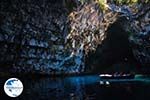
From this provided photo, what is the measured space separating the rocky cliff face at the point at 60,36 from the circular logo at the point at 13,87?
34399mm

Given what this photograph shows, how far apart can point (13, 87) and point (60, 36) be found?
44700 mm

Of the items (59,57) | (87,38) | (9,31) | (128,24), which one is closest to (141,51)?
(128,24)

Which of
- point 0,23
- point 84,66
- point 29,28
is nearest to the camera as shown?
point 0,23

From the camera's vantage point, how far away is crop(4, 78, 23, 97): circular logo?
11.3 m

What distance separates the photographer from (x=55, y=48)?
5659 cm

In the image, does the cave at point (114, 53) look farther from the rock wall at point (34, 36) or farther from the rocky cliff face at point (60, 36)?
the rock wall at point (34, 36)

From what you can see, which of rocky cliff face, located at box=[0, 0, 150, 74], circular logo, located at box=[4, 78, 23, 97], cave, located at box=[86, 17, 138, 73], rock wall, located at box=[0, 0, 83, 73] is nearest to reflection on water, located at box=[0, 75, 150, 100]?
rock wall, located at box=[0, 0, 83, 73]

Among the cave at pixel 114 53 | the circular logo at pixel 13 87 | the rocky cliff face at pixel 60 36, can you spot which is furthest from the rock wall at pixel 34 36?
the circular logo at pixel 13 87

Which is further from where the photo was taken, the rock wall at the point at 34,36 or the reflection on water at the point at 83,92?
the rock wall at the point at 34,36

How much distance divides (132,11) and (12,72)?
23951mm

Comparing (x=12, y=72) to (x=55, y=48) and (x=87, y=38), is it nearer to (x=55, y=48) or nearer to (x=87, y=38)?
(x=55, y=48)

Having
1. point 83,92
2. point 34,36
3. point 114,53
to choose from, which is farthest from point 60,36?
point 83,92

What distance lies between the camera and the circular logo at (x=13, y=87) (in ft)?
36.9

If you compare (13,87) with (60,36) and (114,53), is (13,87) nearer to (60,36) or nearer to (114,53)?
(60,36)
